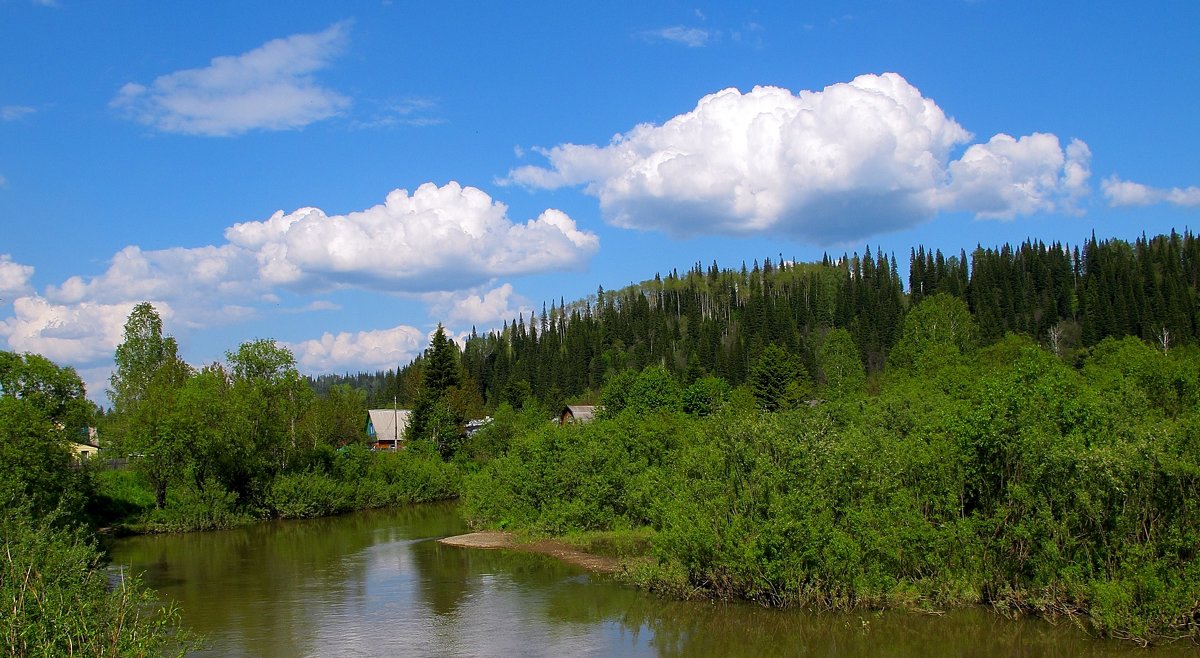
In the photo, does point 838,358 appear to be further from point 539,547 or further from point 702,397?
point 539,547

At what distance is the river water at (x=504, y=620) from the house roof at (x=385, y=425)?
229ft

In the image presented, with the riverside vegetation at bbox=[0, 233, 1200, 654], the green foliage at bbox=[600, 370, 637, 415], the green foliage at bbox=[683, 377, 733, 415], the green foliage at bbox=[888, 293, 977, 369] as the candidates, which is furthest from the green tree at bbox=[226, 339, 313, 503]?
the green foliage at bbox=[888, 293, 977, 369]

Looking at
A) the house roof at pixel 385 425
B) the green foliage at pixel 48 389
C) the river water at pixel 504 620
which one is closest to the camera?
the river water at pixel 504 620

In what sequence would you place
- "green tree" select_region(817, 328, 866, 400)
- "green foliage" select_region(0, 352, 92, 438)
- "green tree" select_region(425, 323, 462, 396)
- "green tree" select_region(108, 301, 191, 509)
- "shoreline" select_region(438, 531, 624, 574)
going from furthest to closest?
"green tree" select_region(817, 328, 866, 400) → "green tree" select_region(425, 323, 462, 396) → "green tree" select_region(108, 301, 191, 509) → "green foliage" select_region(0, 352, 92, 438) → "shoreline" select_region(438, 531, 624, 574)

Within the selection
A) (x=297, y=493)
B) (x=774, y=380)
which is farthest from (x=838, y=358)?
(x=297, y=493)

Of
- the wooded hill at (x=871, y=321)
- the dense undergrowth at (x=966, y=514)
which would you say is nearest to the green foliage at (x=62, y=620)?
the dense undergrowth at (x=966, y=514)

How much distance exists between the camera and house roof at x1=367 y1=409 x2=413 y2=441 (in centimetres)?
11406

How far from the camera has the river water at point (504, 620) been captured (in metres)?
24.0

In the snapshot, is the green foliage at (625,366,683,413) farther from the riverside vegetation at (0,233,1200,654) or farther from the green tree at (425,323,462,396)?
the green tree at (425,323,462,396)

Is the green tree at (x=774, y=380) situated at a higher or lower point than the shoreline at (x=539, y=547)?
higher

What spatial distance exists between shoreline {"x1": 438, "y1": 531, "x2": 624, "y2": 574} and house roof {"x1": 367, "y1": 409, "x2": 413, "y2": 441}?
→ 64.3 m

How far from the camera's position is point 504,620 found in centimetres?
2834

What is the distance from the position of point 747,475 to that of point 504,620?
29.6ft

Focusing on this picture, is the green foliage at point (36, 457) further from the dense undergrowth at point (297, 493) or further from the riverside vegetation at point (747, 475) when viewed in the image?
the dense undergrowth at point (297, 493)
